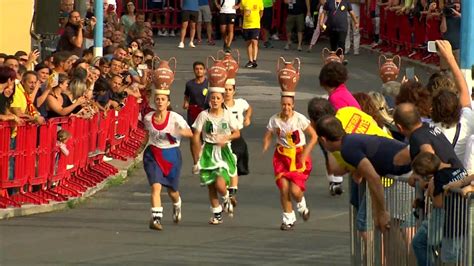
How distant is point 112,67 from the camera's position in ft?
73.2

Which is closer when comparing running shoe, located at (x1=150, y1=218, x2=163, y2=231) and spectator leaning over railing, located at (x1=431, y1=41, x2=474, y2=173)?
spectator leaning over railing, located at (x1=431, y1=41, x2=474, y2=173)

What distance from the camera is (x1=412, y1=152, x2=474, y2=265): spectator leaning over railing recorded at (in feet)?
33.8

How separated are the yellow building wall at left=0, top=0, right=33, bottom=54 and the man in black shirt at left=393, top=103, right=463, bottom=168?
15.3 m

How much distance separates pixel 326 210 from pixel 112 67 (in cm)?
580

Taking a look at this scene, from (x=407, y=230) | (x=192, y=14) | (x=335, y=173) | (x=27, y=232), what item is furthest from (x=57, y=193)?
(x=192, y=14)

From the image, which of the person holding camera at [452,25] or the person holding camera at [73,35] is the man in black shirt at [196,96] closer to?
the person holding camera at [73,35]

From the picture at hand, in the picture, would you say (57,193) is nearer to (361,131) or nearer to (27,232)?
(27,232)

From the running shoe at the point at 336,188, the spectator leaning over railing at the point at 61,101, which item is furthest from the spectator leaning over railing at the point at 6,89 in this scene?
the running shoe at the point at 336,188

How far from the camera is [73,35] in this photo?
24172 millimetres

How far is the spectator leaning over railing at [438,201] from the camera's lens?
33.8 feet

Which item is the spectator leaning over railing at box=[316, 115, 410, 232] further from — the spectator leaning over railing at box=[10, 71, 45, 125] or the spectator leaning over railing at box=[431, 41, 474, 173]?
the spectator leaning over railing at box=[10, 71, 45, 125]

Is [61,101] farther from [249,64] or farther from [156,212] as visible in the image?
[249,64]

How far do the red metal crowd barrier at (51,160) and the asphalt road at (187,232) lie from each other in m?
0.32

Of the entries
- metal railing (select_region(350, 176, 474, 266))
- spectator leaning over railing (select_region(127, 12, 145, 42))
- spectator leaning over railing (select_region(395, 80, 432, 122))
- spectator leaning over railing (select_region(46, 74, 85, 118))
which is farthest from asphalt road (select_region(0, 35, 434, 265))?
spectator leaning over railing (select_region(127, 12, 145, 42))
